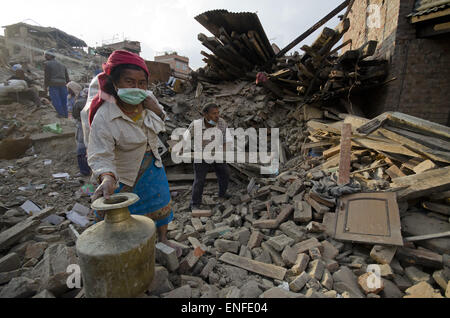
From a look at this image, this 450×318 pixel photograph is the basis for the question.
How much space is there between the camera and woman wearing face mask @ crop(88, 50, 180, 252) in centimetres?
190

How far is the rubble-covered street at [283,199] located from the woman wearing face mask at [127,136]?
0.64 meters

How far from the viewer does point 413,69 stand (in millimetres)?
5672

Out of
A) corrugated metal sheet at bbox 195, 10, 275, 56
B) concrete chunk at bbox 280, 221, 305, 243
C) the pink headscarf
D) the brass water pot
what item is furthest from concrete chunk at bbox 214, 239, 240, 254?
corrugated metal sheet at bbox 195, 10, 275, 56

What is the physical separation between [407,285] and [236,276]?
1.75 metres

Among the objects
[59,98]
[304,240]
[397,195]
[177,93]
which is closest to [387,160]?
[397,195]

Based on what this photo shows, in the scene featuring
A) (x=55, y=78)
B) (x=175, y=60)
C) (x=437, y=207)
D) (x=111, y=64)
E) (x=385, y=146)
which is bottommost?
(x=437, y=207)

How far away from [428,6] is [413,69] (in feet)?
4.55

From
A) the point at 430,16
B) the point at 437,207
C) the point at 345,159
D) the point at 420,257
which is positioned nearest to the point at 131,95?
the point at 345,159

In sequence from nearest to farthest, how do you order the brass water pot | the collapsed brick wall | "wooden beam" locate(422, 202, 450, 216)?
the brass water pot → "wooden beam" locate(422, 202, 450, 216) → the collapsed brick wall

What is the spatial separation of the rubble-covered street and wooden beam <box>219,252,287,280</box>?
0.02 meters

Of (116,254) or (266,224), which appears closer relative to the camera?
(116,254)

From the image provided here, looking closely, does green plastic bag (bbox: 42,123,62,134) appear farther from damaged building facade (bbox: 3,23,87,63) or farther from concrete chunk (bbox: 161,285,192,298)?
damaged building facade (bbox: 3,23,87,63)

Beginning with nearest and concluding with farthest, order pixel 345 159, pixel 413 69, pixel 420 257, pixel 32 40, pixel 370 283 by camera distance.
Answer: pixel 370 283 < pixel 420 257 < pixel 345 159 < pixel 413 69 < pixel 32 40

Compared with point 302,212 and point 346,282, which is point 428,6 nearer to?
point 302,212
